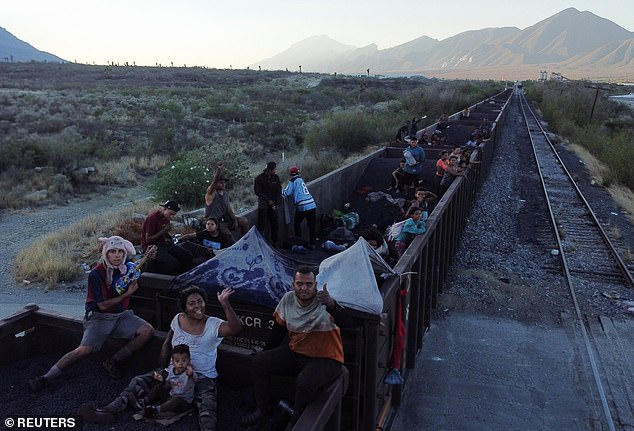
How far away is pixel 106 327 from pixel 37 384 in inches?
25.6

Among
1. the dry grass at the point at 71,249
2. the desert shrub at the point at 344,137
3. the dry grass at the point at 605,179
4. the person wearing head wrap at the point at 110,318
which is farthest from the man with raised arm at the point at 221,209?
the desert shrub at the point at 344,137

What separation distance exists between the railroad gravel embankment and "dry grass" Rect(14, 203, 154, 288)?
22.5ft

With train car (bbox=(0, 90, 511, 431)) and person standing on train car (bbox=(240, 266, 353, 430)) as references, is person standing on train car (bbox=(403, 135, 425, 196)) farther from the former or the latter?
person standing on train car (bbox=(240, 266, 353, 430))

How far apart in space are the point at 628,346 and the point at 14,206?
16.3 m

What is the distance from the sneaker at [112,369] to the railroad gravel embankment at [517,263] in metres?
5.16

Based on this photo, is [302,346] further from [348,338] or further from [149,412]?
[149,412]

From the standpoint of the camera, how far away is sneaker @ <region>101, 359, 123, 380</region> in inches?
169

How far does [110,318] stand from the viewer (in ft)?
14.5

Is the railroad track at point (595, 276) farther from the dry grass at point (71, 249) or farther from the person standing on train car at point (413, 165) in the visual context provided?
the dry grass at point (71, 249)

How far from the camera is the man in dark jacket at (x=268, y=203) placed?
789 centimetres

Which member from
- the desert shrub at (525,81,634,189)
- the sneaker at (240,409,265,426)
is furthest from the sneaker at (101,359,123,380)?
the desert shrub at (525,81,634,189)

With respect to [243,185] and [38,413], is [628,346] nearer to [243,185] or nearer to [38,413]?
[38,413]

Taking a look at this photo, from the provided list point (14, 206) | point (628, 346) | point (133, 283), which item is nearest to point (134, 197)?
point (14, 206)

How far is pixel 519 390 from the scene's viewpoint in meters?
6.08
